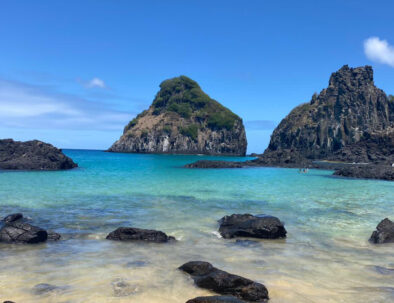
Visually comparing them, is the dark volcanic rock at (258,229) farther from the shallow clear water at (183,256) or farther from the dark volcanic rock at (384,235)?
the dark volcanic rock at (384,235)

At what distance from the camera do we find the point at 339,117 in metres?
168

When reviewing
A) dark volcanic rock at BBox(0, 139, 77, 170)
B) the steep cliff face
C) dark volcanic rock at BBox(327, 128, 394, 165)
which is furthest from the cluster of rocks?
the steep cliff face

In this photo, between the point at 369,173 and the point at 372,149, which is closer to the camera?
the point at 369,173

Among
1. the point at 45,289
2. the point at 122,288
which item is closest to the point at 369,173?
the point at 122,288

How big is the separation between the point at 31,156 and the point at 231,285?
208ft

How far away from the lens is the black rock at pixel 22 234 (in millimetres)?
12852

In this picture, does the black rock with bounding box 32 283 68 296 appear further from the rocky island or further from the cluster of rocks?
the rocky island

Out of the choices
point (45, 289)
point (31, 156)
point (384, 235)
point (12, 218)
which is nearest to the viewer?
point (45, 289)

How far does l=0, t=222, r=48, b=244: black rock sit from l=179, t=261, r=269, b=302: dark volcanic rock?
7253 mm

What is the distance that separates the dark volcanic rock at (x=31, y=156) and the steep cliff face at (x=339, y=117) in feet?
415

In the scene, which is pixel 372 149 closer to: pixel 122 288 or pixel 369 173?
pixel 369 173

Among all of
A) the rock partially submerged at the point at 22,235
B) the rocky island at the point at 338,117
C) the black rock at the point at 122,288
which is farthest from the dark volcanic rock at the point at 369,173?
the rocky island at the point at 338,117

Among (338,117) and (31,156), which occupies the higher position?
(338,117)

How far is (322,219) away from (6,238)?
16359 mm
